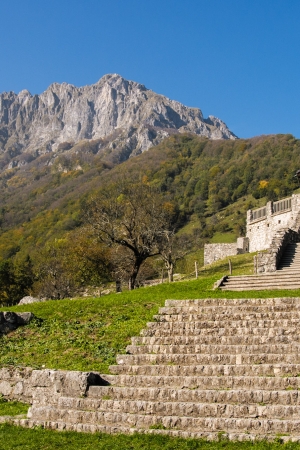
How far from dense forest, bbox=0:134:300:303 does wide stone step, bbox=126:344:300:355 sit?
124 ft

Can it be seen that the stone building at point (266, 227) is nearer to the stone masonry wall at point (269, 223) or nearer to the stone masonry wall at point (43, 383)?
the stone masonry wall at point (269, 223)

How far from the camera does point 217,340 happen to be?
1364 cm

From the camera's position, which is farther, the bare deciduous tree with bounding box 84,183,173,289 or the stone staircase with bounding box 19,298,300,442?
the bare deciduous tree with bounding box 84,183,173,289

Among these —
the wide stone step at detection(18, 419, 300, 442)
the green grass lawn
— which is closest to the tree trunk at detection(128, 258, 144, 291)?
the wide stone step at detection(18, 419, 300, 442)

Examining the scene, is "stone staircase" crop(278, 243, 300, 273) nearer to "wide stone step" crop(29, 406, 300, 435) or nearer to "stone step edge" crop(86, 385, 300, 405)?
"stone step edge" crop(86, 385, 300, 405)

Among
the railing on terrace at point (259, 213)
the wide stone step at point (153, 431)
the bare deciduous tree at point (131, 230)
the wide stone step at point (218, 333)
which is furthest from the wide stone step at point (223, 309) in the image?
the railing on terrace at point (259, 213)

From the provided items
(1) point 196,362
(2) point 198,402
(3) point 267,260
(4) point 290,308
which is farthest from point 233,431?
(3) point 267,260

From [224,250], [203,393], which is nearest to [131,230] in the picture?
[224,250]

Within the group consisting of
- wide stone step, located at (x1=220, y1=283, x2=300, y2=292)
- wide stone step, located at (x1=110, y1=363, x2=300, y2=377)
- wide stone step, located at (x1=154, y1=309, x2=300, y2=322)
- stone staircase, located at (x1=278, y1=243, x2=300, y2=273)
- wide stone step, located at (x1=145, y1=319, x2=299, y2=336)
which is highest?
stone staircase, located at (x1=278, y1=243, x2=300, y2=273)

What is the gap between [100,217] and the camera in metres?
37.2

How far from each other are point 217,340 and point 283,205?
1212 inches

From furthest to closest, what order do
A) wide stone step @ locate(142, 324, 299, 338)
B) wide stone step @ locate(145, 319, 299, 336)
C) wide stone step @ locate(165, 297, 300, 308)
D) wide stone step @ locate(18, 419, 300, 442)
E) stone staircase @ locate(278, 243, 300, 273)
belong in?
stone staircase @ locate(278, 243, 300, 273) → wide stone step @ locate(165, 297, 300, 308) → wide stone step @ locate(145, 319, 299, 336) → wide stone step @ locate(142, 324, 299, 338) → wide stone step @ locate(18, 419, 300, 442)

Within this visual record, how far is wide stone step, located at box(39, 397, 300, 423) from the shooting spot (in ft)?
30.5

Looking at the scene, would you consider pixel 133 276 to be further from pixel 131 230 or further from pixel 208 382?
pixel 208 382
